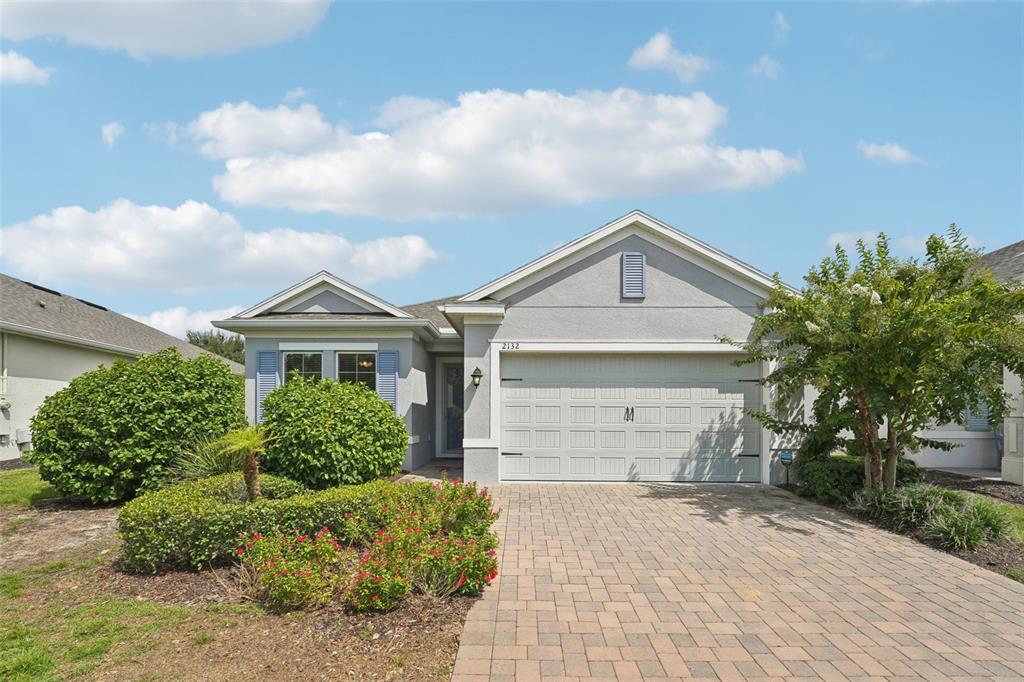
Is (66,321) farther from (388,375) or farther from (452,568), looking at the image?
(452,568)

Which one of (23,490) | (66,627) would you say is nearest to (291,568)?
(66,627)

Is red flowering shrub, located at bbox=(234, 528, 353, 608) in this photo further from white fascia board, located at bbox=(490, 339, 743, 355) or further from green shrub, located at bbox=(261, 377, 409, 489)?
white fascia board, located at bbox=(490, 339, 743, 355)

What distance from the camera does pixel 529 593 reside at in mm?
5328

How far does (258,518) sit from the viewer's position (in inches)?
237

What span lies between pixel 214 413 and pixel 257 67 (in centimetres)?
575

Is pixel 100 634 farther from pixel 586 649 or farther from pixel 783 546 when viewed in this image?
pixel 783 546

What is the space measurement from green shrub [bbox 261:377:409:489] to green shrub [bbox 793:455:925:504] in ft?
23.0

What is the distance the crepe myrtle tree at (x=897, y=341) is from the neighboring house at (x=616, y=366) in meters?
1.69

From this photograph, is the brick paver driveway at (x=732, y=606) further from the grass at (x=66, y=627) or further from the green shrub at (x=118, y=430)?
the green shrub at (x=118, y=430)

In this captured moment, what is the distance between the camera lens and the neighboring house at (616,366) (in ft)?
36.6

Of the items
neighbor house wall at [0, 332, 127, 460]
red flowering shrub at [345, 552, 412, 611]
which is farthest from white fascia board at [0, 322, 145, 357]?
red flowering shrub at [345, 552, 412, 611]

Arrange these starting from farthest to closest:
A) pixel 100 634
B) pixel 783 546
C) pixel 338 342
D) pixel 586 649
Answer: pixel 338 342, pixel 783 546, pixel 100 634, pixel 586 649

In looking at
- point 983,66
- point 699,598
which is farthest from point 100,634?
point 983,66

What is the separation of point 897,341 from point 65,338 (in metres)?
18.8
